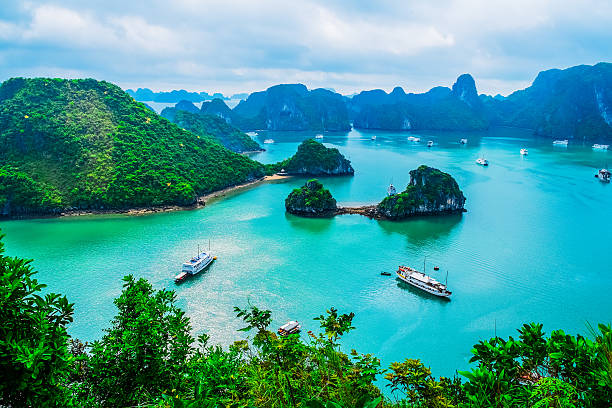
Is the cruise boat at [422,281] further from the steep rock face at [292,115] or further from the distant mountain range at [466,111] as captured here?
the steep rock face at [292,115]

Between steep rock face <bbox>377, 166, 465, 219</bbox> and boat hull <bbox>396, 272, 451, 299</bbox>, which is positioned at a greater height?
steep rock face <bbox>377, 166, 465, 219</bbox>

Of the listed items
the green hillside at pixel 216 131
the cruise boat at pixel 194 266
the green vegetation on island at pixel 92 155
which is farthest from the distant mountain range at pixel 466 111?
the cruise boat at pixel 194 266

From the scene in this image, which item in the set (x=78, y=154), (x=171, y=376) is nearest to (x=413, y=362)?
(x=171, y=376)

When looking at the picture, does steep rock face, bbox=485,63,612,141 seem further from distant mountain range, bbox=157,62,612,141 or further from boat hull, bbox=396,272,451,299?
boat hull, bbox=396,272,451,299

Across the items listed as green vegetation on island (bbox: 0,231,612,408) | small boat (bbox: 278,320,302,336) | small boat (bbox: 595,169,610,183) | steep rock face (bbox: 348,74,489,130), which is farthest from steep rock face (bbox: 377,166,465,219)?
steep rock face (bbox: 348,74,489,130)

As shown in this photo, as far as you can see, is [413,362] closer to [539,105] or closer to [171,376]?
[171,376]

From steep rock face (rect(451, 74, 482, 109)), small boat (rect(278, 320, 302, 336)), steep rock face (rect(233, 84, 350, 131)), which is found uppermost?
steep rock face (rect(451, 74, 482, 109))
